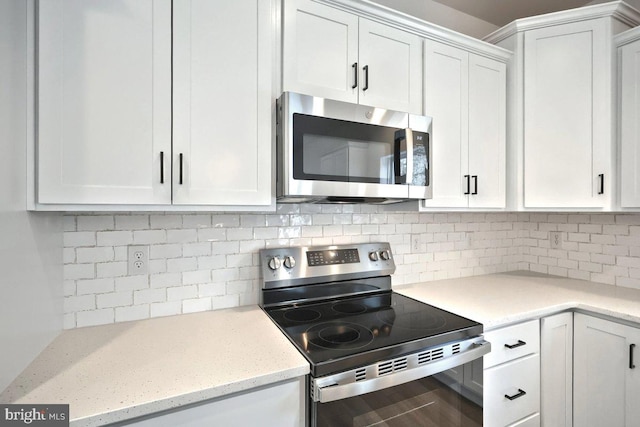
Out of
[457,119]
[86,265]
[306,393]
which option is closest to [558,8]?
[457,119]

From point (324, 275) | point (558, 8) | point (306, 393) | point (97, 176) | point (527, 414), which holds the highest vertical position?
point (558, 8)

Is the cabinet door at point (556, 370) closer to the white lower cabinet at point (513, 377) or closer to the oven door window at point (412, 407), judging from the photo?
the white lower cabinet at point (513, 377)

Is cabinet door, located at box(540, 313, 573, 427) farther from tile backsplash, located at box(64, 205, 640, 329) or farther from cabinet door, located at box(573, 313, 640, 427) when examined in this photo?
tile backsplash, located at box(64, 205, 640, 329)

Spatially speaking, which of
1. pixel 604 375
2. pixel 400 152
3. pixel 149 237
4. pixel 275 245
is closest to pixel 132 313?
pixel 149 237

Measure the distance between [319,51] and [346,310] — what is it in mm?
1234

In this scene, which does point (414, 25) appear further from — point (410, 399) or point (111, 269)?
point (111, 269)

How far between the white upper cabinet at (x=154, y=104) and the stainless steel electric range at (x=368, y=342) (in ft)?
1.77

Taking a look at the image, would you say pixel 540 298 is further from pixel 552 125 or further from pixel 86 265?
pixel 86 265

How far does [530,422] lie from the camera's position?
1560 millimetres

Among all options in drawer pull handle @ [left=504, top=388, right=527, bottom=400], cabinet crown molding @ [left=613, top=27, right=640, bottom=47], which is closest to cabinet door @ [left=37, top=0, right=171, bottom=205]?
drawer pull handle @ [left=504, top=388, right=527, bottom=400]

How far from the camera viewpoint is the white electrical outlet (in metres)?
1.38

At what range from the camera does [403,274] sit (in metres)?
2.06

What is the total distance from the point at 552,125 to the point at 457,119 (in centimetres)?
64

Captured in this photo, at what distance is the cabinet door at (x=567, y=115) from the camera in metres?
1.80
